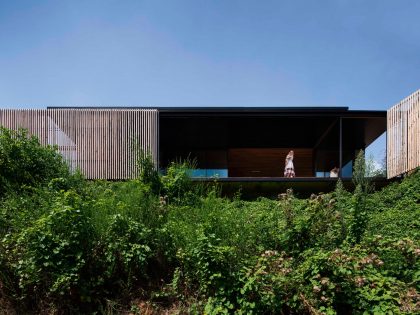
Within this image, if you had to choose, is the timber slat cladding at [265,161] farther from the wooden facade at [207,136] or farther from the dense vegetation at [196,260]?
the dense vegetation at [196,260]

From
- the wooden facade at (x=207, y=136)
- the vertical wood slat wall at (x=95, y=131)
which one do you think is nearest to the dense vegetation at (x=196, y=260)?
the wooden facade at (x=207, y=136)

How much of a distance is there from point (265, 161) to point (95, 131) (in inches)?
314

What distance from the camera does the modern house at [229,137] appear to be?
13539 mm

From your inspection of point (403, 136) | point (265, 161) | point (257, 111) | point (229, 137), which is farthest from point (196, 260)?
point (265, 161)

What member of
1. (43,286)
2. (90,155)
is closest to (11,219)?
(43,286)

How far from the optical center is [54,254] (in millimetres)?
4891

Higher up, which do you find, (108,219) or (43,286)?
(108,219)

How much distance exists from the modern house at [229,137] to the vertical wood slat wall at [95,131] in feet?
0.12

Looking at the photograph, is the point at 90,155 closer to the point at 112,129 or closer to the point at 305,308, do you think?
the point at 112,129

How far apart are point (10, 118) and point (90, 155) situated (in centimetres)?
312

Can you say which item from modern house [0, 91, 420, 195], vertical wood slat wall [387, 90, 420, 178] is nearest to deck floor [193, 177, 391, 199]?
modern house [0, 91, 420, 195]

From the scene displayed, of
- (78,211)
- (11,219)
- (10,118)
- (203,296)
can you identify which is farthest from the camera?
(10,118)

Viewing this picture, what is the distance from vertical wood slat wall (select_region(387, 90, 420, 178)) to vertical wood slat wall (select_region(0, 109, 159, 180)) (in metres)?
8.13

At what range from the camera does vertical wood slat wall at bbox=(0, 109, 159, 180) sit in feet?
47.1
